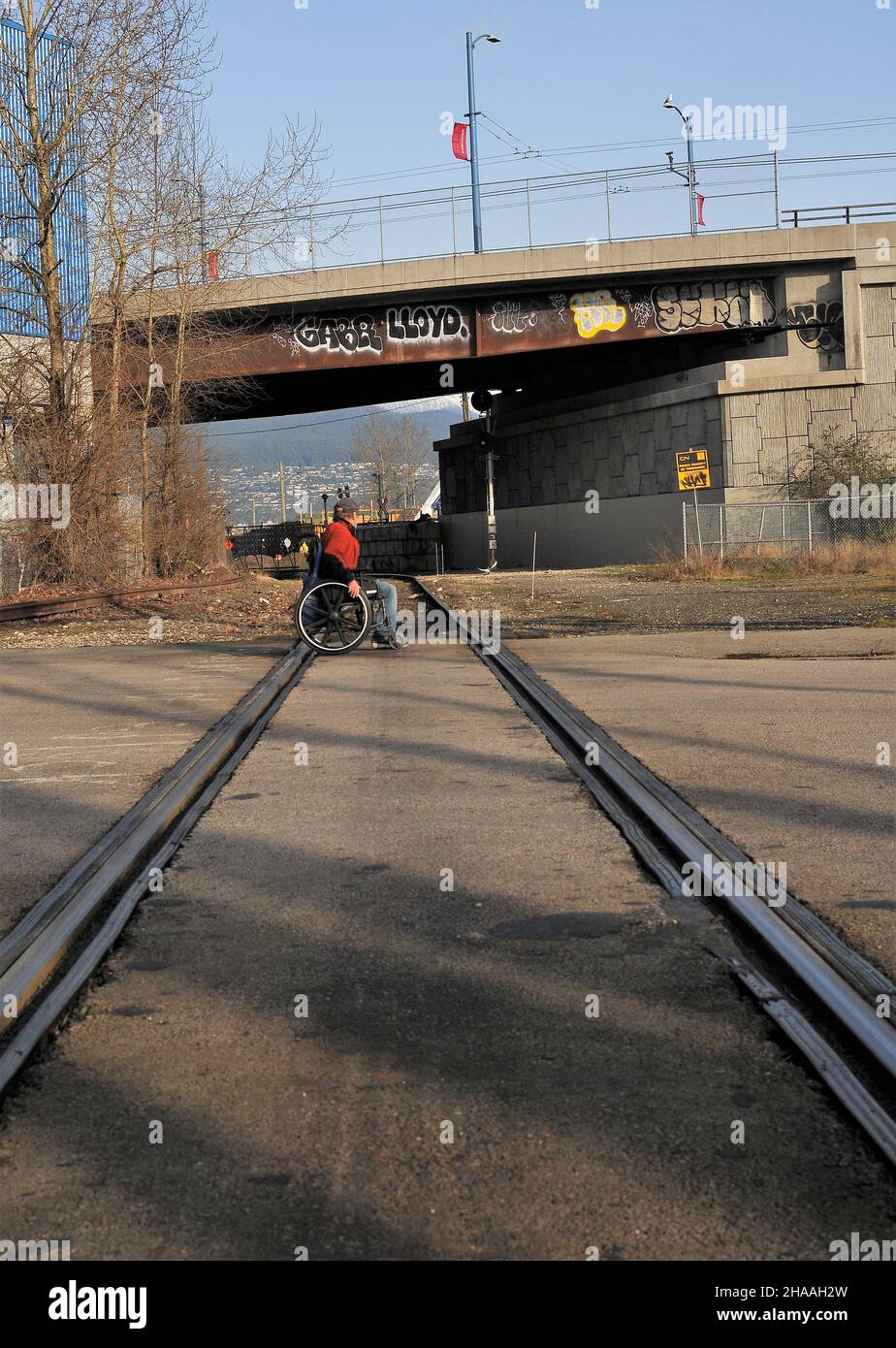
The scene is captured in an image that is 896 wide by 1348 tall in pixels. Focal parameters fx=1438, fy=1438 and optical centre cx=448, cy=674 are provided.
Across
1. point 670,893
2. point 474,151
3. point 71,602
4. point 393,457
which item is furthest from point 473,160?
point 393,457

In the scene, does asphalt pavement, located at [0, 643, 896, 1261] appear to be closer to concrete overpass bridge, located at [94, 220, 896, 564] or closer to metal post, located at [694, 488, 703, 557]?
metal post, located at [694, 488, 703, 557]

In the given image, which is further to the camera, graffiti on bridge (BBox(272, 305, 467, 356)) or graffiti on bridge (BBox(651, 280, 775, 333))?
graffiti on bridge (BBox(272, 305, 467, 356))

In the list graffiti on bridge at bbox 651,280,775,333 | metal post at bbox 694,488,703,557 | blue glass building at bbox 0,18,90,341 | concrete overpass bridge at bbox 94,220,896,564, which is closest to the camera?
blue glass building at bbox 0,18,90,341

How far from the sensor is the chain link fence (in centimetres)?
3581

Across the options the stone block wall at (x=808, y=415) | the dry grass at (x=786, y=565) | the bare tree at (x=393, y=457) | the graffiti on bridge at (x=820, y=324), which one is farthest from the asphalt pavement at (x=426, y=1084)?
the bare tree at (x=393, y=457)

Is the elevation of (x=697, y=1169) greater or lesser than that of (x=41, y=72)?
lesser

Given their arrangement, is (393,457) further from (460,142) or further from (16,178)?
(16,178)

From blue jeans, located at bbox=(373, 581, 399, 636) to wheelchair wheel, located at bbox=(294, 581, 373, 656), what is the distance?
6.7 inches

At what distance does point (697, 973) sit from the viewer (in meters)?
4.44

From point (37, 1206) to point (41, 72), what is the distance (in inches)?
1151

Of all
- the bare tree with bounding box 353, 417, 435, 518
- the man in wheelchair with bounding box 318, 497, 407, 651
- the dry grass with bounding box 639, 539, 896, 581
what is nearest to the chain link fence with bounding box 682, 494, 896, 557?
the dry grass with bounding box 639, 539, 896, 581

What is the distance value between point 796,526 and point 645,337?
24.4 ft
